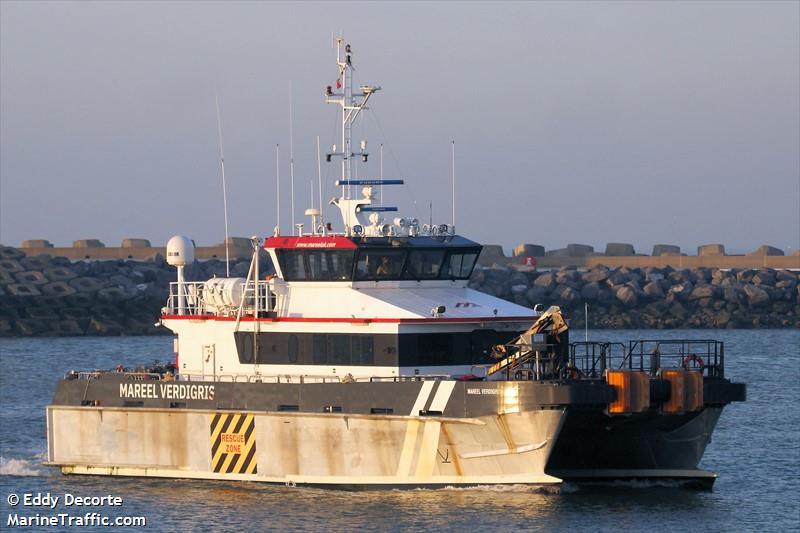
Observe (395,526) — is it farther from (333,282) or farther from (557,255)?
(557,255)

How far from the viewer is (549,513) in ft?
83.6

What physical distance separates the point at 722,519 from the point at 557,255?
71.5m

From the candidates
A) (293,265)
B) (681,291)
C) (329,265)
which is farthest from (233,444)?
(681,291)

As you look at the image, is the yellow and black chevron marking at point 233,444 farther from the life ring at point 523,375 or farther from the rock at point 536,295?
the rock at point 536,295

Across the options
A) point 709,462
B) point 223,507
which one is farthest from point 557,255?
point 223,507

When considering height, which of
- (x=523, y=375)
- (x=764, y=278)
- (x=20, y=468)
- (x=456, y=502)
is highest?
(x=764, y=278)

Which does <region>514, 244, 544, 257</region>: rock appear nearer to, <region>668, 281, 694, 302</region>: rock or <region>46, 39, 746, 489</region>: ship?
<region>668, 281, 694, 302</region>: rock

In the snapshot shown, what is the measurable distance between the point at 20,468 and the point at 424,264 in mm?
9748

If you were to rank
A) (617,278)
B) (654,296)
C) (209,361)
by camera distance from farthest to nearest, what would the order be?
(617,278) → (654,296) → (209,361)

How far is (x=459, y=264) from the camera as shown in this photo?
29.6 m

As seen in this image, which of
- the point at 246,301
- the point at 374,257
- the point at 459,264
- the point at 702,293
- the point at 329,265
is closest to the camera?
the point at 374,257

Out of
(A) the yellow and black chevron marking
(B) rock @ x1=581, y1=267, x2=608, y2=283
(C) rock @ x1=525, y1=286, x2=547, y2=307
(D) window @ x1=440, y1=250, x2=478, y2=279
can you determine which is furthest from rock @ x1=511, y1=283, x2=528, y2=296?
(A) the yellow and black chevron marking

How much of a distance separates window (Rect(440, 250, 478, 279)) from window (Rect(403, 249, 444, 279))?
0.16 m

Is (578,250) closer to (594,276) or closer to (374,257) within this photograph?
(594,276)
